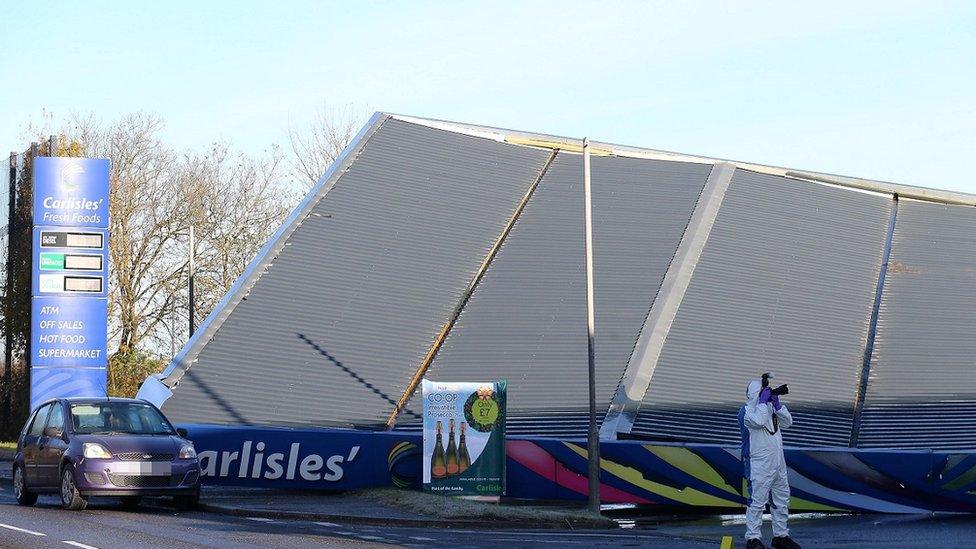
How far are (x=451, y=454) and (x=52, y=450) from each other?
586 cm

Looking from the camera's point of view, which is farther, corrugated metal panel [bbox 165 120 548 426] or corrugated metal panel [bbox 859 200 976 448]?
corrugated metal panel [bbox 165 120 548 426]

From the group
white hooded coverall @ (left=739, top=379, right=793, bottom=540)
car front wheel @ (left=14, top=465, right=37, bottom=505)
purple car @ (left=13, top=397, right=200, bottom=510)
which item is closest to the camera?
white hooded coverall @ (left=739, top=379, right=793, bottom=540)

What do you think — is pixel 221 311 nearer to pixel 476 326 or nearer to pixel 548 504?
pixel 476 326

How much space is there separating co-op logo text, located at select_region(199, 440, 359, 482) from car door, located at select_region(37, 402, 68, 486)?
369 centimetres

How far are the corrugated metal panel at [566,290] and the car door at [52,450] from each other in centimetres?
758

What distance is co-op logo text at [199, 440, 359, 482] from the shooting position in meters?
21.8

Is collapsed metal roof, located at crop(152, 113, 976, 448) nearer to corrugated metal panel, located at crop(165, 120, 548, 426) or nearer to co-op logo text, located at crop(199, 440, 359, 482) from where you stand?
corrugated metal panel, located at crop(165, 120, 548, 426)

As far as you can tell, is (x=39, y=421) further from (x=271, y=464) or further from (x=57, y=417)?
(x=271, y=464)

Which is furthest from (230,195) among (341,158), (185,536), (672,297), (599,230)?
(185,536)

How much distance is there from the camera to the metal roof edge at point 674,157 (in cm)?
3453

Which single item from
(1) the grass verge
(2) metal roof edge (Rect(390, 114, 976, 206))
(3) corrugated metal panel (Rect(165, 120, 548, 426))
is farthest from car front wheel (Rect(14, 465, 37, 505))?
(2) metal roof edge (Rect(390, 114, 976, 206))

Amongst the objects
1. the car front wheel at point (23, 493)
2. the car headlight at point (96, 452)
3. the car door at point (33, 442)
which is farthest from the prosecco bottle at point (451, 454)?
the car front wheel at point (23, 493)

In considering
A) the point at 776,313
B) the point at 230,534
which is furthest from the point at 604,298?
the point at 230,534

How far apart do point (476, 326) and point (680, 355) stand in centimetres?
449
